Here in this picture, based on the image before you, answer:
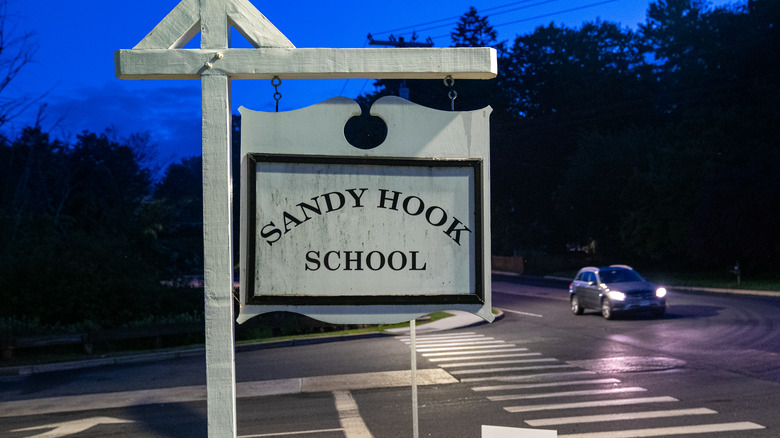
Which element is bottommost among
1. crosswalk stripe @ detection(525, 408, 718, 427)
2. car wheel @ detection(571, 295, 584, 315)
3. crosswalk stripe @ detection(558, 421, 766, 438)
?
car wheel @ detection(571, 295, 584, 315)

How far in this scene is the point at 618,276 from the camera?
2438cm

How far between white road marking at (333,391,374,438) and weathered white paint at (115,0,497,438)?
6.67 metres

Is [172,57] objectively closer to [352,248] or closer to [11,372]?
[352,248]

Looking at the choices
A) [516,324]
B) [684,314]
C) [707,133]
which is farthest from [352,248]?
[707,133]

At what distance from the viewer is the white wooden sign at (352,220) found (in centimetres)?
328

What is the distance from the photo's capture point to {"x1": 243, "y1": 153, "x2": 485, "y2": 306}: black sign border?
328cm

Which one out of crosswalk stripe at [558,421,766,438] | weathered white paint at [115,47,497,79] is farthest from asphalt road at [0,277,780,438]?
weathered white paint at [115,47,497,79]

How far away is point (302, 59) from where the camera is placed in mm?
3176

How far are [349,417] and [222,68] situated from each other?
27.1 ft

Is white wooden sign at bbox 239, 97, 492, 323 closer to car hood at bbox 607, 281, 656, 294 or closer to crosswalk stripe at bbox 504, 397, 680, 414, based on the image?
crosswalk stripe at bbox 504, 397, 680, 414

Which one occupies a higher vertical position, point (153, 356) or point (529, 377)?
point (529, 377)

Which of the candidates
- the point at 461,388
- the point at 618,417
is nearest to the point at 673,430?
the point at 618,417

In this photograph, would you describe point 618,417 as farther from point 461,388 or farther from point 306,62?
point 306,62

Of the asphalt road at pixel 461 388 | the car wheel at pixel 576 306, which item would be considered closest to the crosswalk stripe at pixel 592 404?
the asphalt road at pixel 461 388
